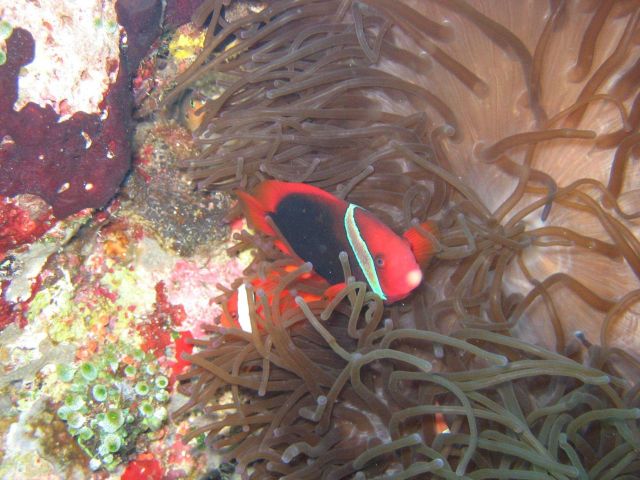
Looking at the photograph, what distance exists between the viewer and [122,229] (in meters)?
2.14

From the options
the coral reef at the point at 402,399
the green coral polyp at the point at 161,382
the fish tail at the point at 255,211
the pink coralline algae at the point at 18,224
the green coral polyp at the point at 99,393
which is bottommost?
the coral reef at the point at 402,399

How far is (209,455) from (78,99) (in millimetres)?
1549

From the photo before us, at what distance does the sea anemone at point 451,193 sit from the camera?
65.8 inches

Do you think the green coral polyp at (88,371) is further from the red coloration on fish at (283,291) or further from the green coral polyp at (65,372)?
the red coloration on fish at (283,291)

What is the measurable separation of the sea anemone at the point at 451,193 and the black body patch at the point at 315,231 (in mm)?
179

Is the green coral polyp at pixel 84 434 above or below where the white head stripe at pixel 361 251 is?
below

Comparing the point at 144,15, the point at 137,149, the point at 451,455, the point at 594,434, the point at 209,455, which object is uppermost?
the point at 144,15

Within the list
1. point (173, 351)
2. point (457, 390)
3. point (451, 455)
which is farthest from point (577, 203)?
point (173, 351)

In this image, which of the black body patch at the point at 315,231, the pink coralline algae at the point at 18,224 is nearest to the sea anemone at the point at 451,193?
the black body patch at the point at 315,231

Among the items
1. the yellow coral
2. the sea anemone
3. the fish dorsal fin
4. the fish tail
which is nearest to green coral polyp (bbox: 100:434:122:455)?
the sea anemone

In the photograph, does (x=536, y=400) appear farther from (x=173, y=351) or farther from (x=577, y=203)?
(x=173, y=351)

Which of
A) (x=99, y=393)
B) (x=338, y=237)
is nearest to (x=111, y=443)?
(x=99, y=393)

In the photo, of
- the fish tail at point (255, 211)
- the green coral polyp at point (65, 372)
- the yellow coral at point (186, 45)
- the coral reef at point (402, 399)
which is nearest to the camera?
the coral reef at point (402, 399)

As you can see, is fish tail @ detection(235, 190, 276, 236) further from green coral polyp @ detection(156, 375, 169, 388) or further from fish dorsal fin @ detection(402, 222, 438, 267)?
green coral polyp @ detection(156, 375, 169, 388)
